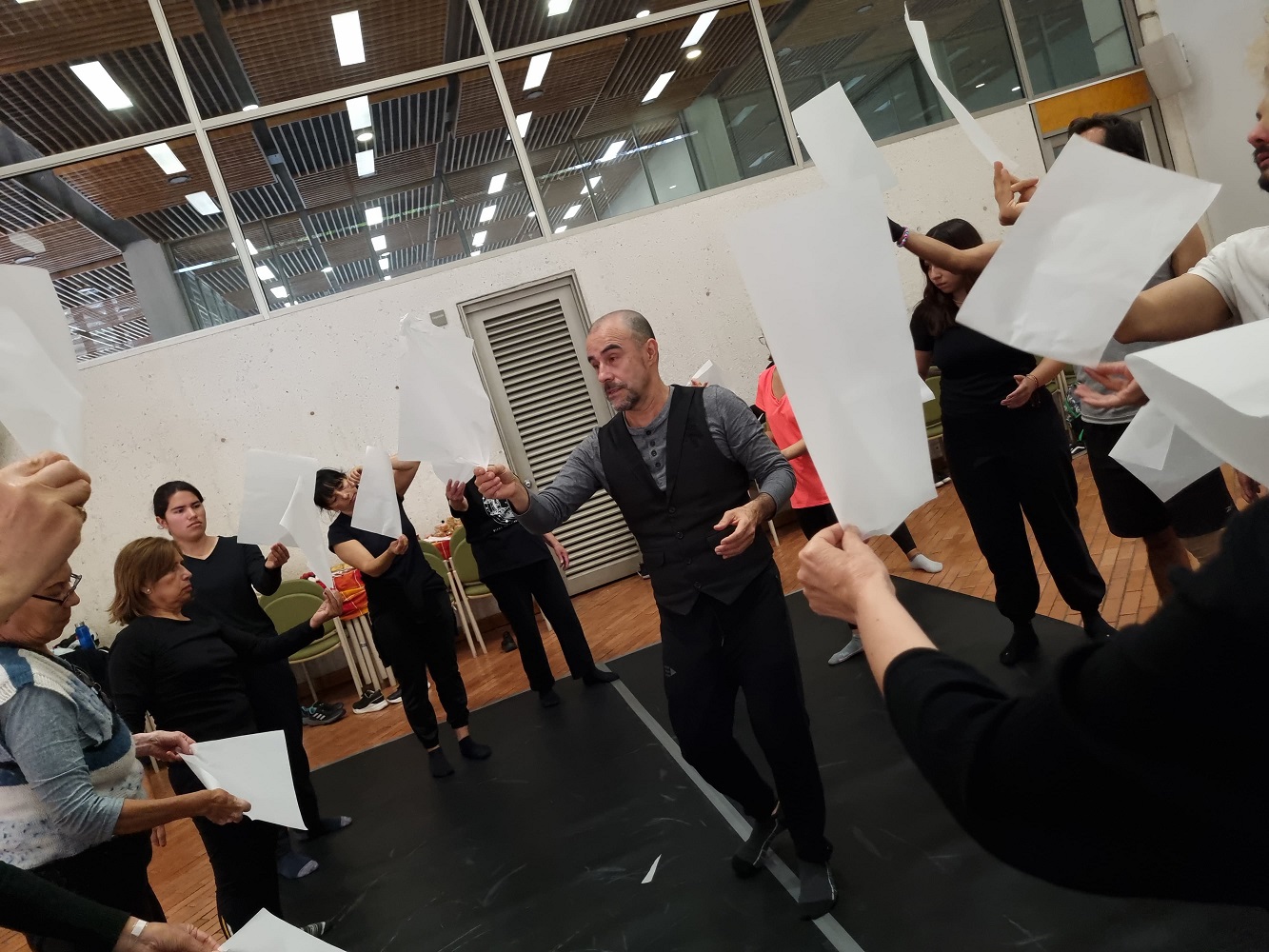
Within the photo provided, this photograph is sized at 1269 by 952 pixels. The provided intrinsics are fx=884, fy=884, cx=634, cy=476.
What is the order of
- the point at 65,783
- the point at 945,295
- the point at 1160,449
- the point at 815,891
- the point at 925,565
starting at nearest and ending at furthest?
the point at 1160,449 → the point at 65,783 → the point at 815,891 → the point at 945,295 → the point at 925,565

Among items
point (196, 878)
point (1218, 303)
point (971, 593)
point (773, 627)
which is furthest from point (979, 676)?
point (196, 878)

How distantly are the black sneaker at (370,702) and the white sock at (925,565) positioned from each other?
3.54 m

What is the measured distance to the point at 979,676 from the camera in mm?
855

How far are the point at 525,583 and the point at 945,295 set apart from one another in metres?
2.55

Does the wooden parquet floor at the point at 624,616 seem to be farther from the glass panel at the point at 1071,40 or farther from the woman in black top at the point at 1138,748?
the glass panel at the point at 1071,40

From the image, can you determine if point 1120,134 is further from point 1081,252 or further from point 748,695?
point 748,695

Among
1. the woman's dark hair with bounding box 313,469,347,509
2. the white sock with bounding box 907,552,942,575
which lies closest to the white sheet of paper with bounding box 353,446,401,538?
the woman's dark hair with bounding box 313,469,347,509

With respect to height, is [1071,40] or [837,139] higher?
[1071,40]

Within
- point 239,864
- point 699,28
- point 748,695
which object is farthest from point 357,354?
point 748,695

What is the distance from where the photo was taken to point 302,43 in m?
6.82

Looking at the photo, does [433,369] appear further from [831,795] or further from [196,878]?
[196,878]

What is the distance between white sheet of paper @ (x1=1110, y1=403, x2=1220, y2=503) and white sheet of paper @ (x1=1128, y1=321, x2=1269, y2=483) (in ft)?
1.75

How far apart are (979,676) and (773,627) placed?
171 centimetres

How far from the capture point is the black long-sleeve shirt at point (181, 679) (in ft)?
9.02
